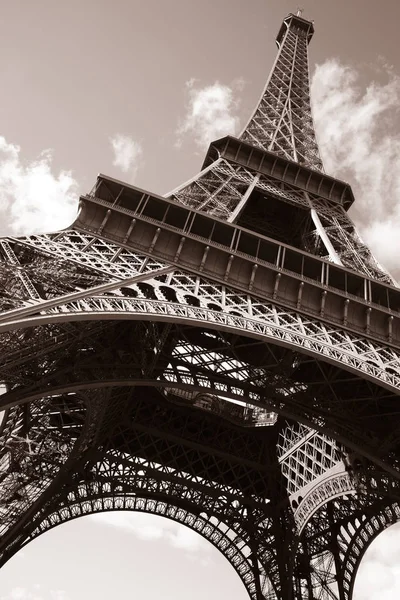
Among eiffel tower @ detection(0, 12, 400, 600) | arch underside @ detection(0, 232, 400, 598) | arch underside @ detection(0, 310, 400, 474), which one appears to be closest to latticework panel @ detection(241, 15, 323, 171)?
eiffel tower @ detection(0, 12, 400, 600)

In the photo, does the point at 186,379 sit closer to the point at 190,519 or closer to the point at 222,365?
the point at 222,365

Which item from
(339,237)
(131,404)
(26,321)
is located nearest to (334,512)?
(131,404)

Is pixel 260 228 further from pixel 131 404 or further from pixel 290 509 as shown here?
pixel 290 509

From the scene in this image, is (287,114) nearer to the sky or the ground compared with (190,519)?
nearer to the sky

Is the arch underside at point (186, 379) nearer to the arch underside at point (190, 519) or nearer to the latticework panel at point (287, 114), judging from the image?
the arch underside at point (190, 519)

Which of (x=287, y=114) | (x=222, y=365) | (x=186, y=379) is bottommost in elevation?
(x=186, y=379)

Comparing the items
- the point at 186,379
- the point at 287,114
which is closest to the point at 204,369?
the point at 186,379

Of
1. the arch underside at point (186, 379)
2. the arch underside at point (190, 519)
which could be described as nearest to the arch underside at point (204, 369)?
the arch underside at point (186, 379)

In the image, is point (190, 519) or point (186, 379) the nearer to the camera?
point (186, 379)
